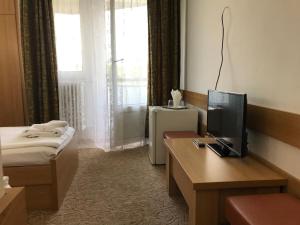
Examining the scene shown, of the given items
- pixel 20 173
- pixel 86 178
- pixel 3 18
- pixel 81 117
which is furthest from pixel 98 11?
pixel 20 173

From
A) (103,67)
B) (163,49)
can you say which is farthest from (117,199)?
(163,49)

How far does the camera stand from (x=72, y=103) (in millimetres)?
4266

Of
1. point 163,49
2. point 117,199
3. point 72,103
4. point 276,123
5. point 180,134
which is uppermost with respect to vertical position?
point 163,49

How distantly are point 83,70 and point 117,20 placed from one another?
92cm

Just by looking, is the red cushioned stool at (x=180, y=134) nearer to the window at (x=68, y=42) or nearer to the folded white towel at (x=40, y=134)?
the folded white towel at (x=40, y=134)

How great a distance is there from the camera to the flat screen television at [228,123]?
190cm

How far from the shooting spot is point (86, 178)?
3.11 m

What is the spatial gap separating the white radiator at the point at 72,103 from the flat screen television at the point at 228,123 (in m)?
2.36

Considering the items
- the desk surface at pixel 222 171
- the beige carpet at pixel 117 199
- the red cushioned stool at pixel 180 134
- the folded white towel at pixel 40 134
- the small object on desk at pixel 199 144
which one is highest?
the folded white towel at pixel 40 134

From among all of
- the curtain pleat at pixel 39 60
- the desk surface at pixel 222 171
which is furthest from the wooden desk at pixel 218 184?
the curtain pleat at pixel 39 60

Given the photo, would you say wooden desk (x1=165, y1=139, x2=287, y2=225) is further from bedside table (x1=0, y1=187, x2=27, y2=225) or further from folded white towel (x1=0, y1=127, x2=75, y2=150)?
folded white towel (x1=0, y1=127, x2=75, y2=150)

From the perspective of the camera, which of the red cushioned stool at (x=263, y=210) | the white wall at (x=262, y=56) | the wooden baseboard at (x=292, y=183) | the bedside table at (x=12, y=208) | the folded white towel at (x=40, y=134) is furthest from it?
the folded white towel at (x=40, y=134)

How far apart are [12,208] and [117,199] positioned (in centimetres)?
147

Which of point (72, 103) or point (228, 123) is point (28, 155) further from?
point (72, 103)
